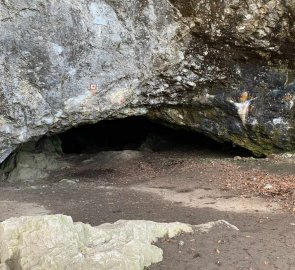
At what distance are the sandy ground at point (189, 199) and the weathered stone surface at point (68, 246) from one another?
0.44 meters

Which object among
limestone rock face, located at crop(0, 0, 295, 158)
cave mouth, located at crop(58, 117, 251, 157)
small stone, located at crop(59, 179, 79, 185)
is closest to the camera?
limestone rock face, located at crop(0, 0, 295, 158)

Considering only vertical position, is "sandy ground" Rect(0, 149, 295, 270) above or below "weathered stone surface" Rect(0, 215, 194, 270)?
below

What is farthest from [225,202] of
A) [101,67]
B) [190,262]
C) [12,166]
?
→ [12,166]

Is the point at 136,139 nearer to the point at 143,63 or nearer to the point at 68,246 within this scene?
the point at 143,63

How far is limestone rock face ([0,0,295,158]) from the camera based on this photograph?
1079 cm

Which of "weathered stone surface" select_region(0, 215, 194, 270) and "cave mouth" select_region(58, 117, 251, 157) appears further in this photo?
"cave mouth" select_region(58, 117, 251, 157)

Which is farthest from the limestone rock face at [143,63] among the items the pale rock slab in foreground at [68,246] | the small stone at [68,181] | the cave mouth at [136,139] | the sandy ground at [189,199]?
the pale rock slab in foreground at [68,246]

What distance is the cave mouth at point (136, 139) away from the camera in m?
16.0

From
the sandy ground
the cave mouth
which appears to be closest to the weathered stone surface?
the sandy ground

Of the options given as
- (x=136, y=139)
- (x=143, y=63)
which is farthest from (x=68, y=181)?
(x=136, y=139)

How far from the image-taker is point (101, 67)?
11.5 m

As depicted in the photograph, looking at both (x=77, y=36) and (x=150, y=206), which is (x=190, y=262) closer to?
(x=150, y=206)

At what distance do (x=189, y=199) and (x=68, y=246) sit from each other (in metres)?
5.08

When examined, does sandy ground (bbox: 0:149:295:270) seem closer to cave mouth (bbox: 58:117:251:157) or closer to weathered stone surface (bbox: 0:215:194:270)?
weathered stone surface (bbox: 0:215:194:270)
